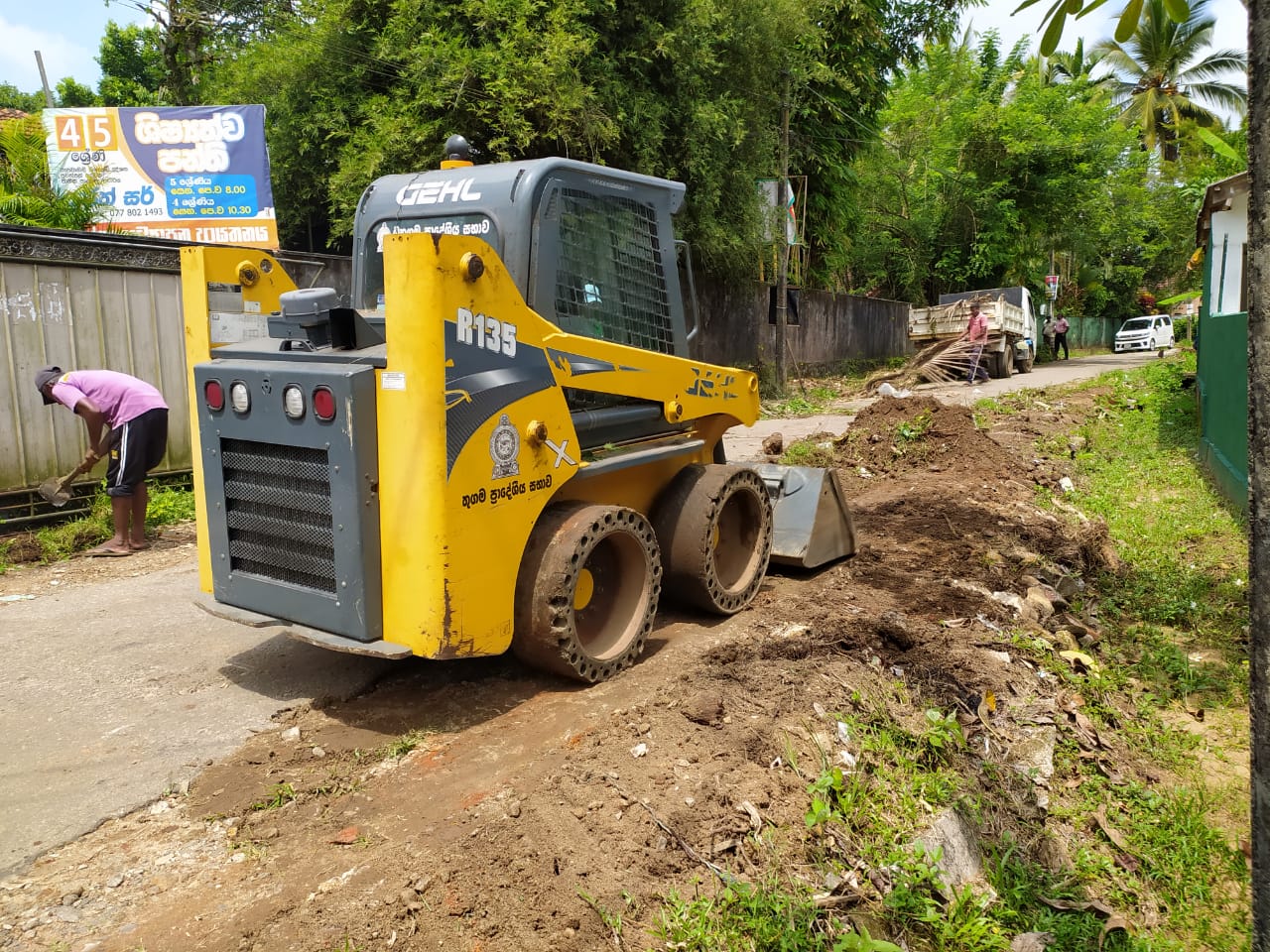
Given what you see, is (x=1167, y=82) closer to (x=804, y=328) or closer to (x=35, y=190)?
(x=804, y=328)

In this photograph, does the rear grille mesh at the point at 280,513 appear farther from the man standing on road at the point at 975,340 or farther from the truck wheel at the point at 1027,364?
the truck wheel at the point at 1027,364

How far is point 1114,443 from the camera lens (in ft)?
38.9

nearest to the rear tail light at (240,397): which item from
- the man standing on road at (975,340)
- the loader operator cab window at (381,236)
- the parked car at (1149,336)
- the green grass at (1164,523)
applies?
the loader operator cab window at (381,236)

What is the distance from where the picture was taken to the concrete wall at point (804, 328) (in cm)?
1870

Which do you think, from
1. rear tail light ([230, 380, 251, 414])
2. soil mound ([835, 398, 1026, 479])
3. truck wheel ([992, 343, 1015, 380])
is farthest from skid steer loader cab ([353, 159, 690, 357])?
truck wheel ([992, 343, 1015, 380])

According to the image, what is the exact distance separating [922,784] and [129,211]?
13.4 meters

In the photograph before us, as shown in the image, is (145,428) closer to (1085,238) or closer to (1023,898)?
(1023,898)

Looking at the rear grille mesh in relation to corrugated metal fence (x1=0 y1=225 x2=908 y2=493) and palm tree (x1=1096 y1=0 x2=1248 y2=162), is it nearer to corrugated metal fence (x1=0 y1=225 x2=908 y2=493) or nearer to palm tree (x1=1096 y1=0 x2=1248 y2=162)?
corrugated metal fence (x1=0 y1=225 x2=908 y2=493)

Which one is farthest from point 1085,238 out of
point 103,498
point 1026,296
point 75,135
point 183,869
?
point 183,869

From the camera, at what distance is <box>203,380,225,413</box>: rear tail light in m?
4.27

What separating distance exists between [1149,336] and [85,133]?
1430 inches

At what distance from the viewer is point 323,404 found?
3.83 metres

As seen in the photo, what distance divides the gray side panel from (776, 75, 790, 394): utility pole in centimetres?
1468

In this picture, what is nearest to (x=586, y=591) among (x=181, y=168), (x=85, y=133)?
(x=181, y=168)
